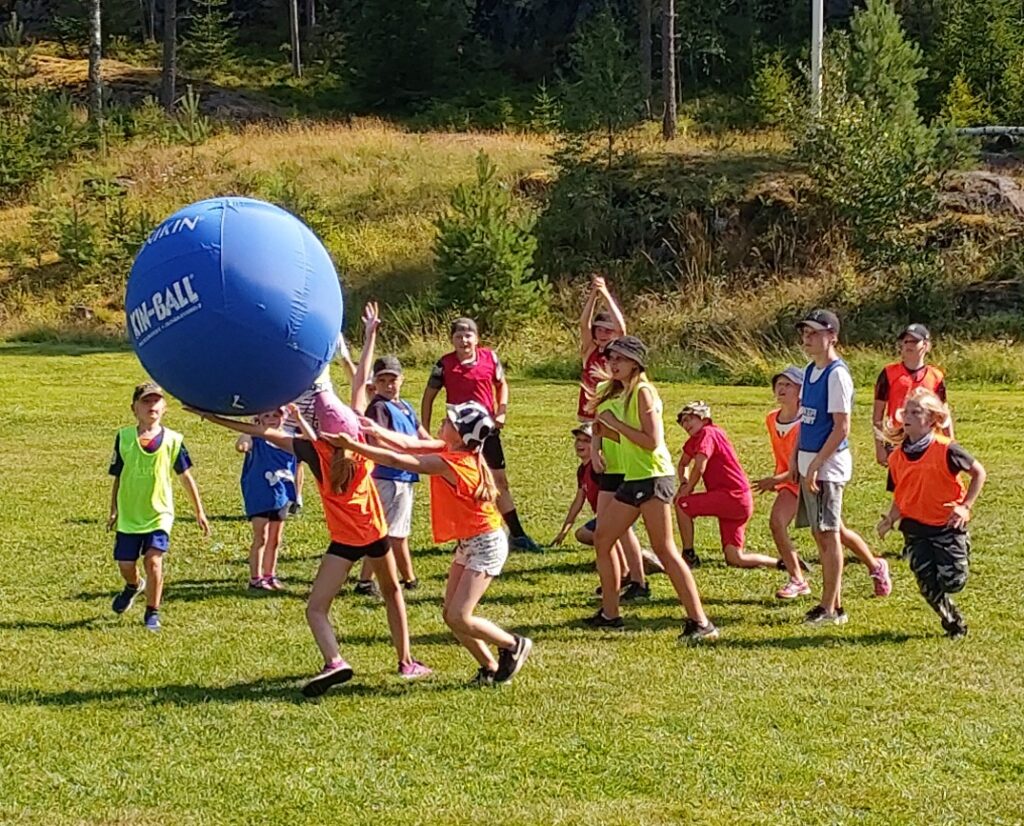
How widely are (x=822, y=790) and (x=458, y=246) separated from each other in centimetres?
2128

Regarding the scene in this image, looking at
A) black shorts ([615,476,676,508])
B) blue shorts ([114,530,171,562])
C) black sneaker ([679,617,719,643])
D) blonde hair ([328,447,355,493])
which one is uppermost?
blonde hair ([328,447,355,493])

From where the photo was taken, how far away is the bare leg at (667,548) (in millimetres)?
7781

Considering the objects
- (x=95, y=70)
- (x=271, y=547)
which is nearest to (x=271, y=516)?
(x=271, y=547)

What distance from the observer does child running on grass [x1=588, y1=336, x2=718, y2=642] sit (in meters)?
7.69

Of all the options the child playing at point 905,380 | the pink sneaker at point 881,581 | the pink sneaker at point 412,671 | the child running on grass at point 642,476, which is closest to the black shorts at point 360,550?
the pink sneaker at point 412,671

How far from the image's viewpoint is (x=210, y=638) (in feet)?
27.0

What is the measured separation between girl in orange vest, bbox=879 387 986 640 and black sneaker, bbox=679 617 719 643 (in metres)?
1.27

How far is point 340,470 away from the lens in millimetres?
6938

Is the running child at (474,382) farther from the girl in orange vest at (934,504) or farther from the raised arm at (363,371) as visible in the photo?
the girl in orange vest at (934,504)

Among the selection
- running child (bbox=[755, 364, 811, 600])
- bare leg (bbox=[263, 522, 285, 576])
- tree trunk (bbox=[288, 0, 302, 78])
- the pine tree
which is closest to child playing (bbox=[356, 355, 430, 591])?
bare leg (bbox=[263, 522, 285, 576])

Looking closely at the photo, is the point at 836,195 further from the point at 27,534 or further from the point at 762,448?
the point at 27,534

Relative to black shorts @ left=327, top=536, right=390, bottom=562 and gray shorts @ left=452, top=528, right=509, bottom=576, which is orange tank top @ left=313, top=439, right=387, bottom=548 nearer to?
black shorts @ left=327, top=536, right=390, bottom=562

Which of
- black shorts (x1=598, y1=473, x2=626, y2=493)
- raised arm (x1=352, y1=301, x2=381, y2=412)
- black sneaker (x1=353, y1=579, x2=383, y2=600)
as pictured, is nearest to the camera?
raised arm (x1=352, y1=301, x2=381, y2=412)

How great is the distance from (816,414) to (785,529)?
1.18 m
